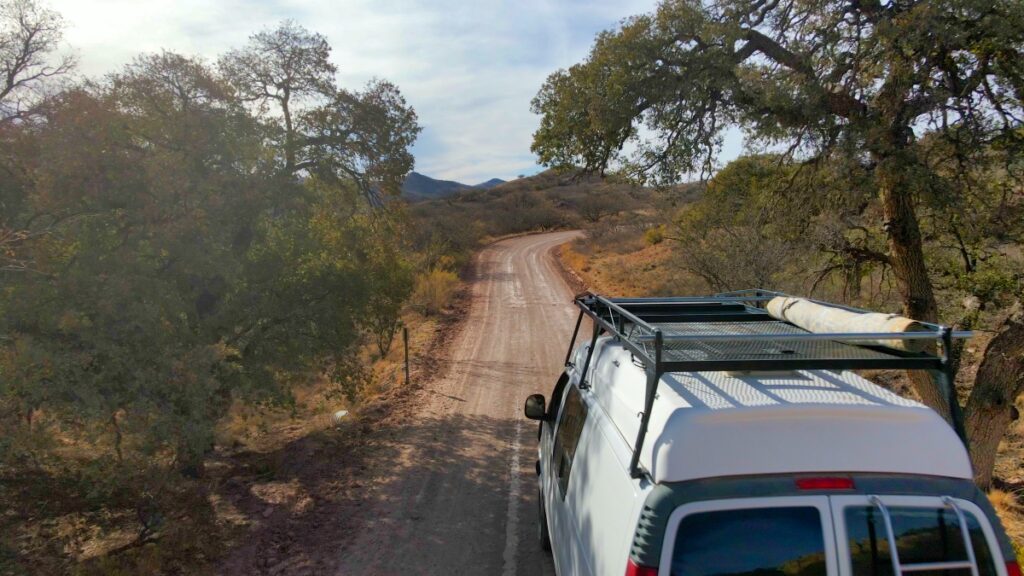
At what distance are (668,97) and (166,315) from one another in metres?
6.53

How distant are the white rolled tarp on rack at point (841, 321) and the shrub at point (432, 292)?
18707 millimetres

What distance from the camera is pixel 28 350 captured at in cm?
529

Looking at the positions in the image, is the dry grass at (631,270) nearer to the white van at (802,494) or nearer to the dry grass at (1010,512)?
the dry grass at (1010,512)

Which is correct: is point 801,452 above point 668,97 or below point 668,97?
below

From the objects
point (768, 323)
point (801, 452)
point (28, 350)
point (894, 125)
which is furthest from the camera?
point (894, 125)

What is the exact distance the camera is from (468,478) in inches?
315

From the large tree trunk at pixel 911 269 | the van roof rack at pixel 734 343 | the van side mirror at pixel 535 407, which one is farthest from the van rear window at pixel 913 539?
the large tree trunk at pixel 911 269

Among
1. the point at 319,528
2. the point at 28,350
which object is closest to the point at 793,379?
the point at 319,528

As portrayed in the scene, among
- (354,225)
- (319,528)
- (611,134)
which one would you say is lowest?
(319,528)

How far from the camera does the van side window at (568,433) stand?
4281 mm

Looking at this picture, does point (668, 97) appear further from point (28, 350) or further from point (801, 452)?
point (28, 350)

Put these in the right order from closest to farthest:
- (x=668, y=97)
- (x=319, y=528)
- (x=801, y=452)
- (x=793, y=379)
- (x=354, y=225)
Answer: (x=801, y=452)
(x=793, y=379)
(x=319, y=528)
(x=668, y=97)
(x=354, y=225)

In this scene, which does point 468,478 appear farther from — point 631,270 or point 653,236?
A: point 653,236

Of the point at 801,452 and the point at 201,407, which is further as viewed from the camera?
the point at 201,407
